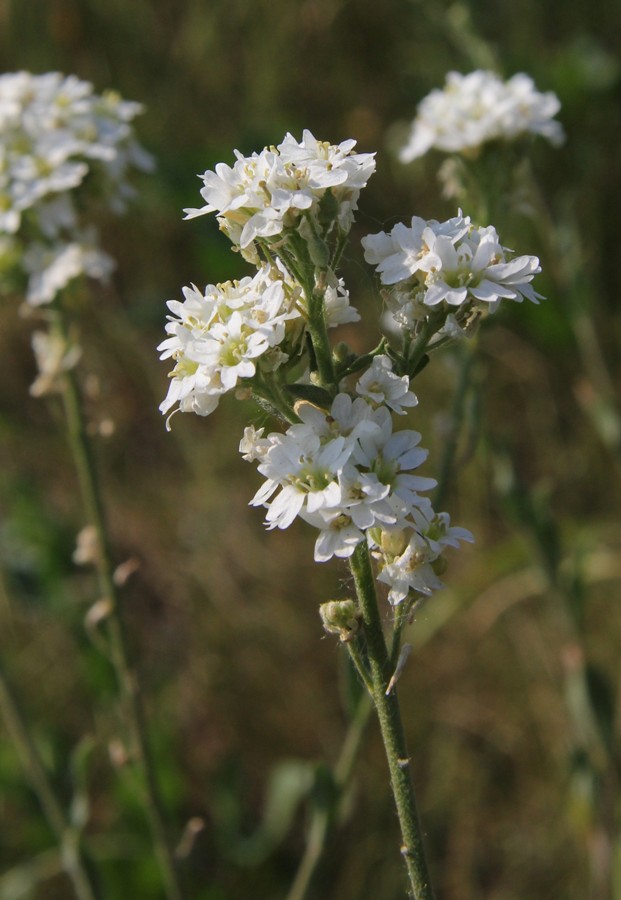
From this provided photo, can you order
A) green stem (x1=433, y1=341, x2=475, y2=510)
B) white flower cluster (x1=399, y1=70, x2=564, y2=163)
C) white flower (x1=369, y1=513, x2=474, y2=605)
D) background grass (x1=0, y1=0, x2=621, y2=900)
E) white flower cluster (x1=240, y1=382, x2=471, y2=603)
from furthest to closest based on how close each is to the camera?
1. background grass (x1=0, y1=0, x2=621, y2=900)
2. white flower cluster (x1=399, y1=70, x2=564, y2=163)
3. green stem (x1=433, y1=341, x2=475, y2=510)
4. white flower (x1=369, y1=513, x2=474, y2=605)
5. white flower cluster (x1=240, y1=382, x2=471, y2=603)

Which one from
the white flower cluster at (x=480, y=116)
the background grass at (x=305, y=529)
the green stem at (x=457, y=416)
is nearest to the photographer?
the green stem at (x=457, y=416)

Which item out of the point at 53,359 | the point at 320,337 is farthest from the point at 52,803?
the point at 320,337

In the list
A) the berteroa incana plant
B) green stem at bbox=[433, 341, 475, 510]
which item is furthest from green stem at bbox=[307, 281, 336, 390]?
green stem at bbox=[433, 341, 475, 510]

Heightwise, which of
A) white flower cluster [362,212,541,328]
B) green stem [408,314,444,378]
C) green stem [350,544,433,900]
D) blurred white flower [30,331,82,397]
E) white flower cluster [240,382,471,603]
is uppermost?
blurred white flower [30,331,82,397]

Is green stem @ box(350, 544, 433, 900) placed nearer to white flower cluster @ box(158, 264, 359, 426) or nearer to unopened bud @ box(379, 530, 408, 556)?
unopened bud @ box(379, 530, 408, 556)

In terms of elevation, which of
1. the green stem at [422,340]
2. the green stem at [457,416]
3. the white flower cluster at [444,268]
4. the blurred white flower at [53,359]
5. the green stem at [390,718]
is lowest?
the green stem at [390,718]

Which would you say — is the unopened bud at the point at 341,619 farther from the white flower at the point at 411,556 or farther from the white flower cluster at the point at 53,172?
the white flower cluster at the point at 53,172

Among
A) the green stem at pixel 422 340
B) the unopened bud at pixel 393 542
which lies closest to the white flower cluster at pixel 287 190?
the green stem at pixel 422 340
